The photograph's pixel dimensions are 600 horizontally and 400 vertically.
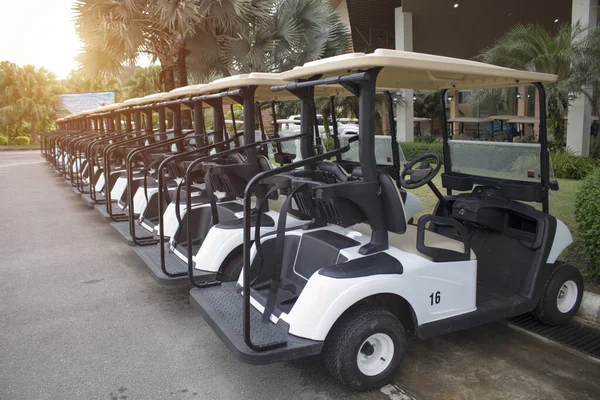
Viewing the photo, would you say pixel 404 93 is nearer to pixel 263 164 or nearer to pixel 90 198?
pixel 90 198

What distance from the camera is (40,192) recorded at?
40.7ft

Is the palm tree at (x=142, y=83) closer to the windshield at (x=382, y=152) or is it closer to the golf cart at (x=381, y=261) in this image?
the windshield at (x=382, y=152)

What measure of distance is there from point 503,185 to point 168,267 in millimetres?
2719

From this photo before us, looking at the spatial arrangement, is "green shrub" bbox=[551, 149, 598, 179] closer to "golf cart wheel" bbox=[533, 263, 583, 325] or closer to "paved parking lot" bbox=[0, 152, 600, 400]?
"golf cart wheel" bbox=[533, 263, 583, 325]

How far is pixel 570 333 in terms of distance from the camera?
384 centimetres

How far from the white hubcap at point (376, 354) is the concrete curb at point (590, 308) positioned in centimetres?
189

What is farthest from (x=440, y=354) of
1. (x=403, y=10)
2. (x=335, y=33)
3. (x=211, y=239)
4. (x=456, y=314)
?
(x=403, y=10)

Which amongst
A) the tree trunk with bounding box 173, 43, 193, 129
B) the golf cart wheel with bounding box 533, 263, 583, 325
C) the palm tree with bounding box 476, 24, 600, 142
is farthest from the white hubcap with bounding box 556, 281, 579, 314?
the tree trunk with bounding box 173, 43, 193, 129

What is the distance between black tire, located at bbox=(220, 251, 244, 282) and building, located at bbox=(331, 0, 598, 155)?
12.8m

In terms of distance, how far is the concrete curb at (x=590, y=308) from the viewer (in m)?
4.03

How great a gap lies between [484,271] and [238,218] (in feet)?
6.61

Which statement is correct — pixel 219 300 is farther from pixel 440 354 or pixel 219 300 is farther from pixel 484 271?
pixel 484 271

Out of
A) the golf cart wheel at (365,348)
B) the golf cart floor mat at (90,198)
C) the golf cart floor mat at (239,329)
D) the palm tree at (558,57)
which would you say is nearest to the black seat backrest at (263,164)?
the golf cart floor mat at (239,329)

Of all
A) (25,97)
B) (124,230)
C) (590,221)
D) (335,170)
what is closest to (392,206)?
(335,170)
